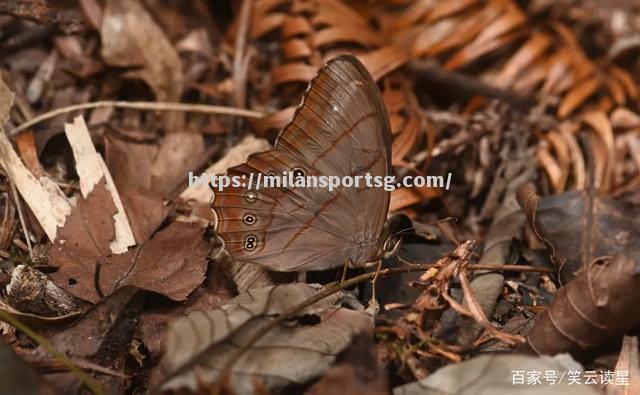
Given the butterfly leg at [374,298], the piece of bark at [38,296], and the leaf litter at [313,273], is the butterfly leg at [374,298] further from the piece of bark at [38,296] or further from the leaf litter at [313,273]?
the piece of bark at [38,296]

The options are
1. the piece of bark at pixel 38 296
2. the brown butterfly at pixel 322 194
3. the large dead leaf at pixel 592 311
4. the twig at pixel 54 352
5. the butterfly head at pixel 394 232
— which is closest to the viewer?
the twig at pixel 54 352

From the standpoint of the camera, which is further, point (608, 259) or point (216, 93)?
point (216, 93)

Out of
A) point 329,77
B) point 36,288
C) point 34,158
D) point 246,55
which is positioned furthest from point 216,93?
point 36,288

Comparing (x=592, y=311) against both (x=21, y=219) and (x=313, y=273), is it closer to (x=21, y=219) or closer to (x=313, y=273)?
(x=313, y=273)

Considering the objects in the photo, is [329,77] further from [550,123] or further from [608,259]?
[550,123]

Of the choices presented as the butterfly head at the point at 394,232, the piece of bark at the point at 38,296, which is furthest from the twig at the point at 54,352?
the butterfly head at the point at 394,232

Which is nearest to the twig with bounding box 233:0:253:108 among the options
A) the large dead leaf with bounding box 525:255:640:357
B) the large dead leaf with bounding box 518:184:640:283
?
the large dead leaf with bounding box 518:184:640:283

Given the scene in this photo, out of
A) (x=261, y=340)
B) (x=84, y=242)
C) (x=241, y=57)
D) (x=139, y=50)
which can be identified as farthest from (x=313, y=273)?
(x=139, y=50)
